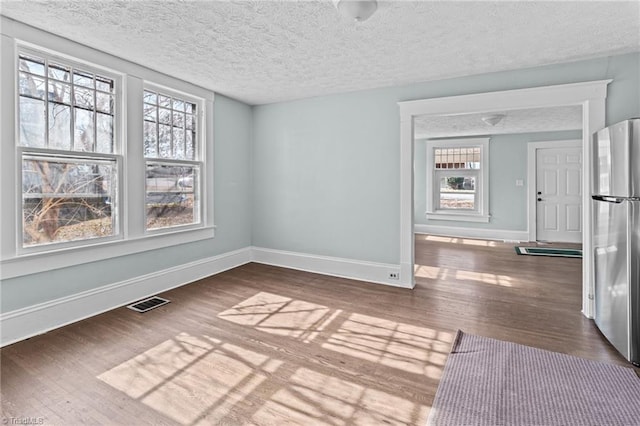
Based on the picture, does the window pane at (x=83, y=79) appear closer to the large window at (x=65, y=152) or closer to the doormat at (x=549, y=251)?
the large window at (x=65, y=152)

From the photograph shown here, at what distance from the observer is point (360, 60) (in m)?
3.20

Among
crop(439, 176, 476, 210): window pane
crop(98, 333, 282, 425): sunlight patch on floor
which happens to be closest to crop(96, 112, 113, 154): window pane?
crop(98, 333, 282, 425): sunlight patch on floor

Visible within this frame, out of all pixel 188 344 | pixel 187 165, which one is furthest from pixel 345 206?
pixel 188 344

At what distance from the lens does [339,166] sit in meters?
4.43

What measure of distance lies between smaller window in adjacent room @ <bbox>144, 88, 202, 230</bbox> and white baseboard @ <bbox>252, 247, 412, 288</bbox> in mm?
1306

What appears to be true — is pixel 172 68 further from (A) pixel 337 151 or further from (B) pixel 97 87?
(A) pixel 337 151

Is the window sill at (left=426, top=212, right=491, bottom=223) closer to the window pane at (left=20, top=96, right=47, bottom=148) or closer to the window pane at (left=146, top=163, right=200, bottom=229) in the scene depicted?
the window pane at (left=146, top=163, right=200, bottom=229)

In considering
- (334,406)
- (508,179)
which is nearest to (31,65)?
(334,406)

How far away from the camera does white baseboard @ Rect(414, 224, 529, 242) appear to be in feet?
23.2

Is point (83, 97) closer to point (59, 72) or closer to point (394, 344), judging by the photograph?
point (59, 72)

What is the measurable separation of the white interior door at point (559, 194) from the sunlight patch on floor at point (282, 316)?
238 inches

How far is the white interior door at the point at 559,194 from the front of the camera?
661 centimetres

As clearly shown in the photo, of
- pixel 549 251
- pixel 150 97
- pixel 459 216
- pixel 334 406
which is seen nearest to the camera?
pixel 334 406

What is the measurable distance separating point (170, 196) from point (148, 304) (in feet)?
4.35
